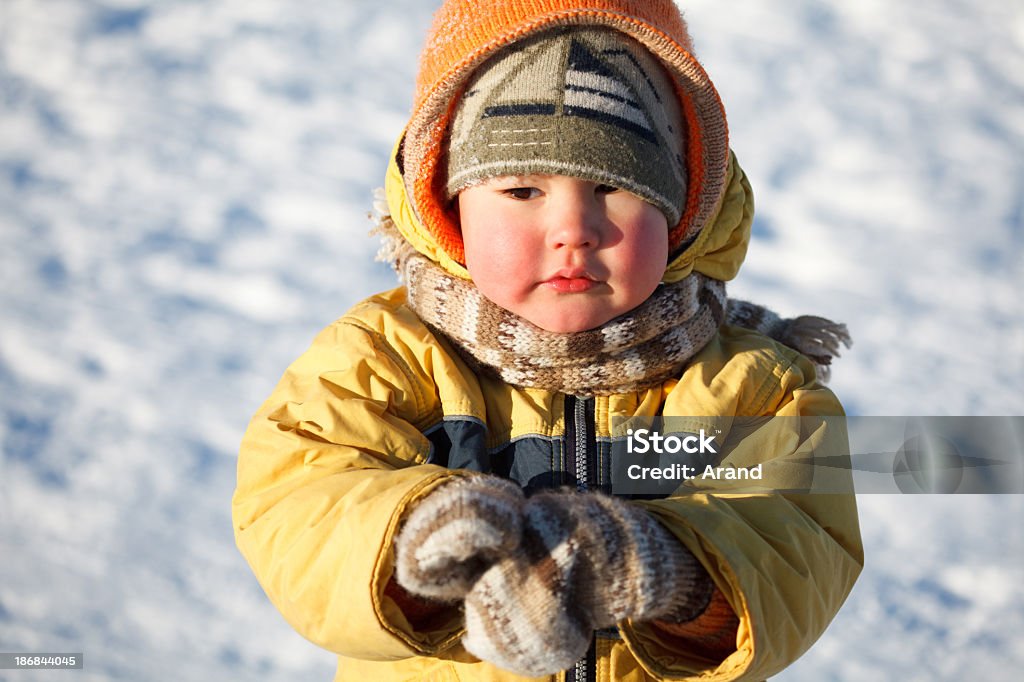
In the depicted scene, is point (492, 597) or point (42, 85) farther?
point (42, 85)

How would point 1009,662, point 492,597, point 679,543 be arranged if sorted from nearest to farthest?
point 492,597, point 679,543, point 1009,662

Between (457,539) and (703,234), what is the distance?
710mm

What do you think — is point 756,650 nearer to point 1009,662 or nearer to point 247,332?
point 1009,662

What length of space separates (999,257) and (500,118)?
1.90 m

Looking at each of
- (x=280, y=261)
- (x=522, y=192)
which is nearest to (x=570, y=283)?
(x=522, y=192)

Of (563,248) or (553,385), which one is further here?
(553,385)

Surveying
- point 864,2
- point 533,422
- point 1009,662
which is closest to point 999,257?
point 864,2

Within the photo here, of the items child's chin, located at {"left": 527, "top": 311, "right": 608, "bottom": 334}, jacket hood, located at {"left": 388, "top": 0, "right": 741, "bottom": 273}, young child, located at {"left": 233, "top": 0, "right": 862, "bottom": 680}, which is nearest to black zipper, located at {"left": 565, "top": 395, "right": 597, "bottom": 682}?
young child, located at {"left": 233, "top": 0, "right": 862, "bottom": 680}

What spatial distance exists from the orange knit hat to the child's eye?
14 centimetres

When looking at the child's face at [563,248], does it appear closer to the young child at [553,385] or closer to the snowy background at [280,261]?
the young child at [553,385]

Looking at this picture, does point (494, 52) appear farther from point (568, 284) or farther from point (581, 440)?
point (581, 440)

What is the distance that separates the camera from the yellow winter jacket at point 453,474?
1038 millimetres

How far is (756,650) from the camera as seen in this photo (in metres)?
1.04

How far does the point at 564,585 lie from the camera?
0.90 meters
